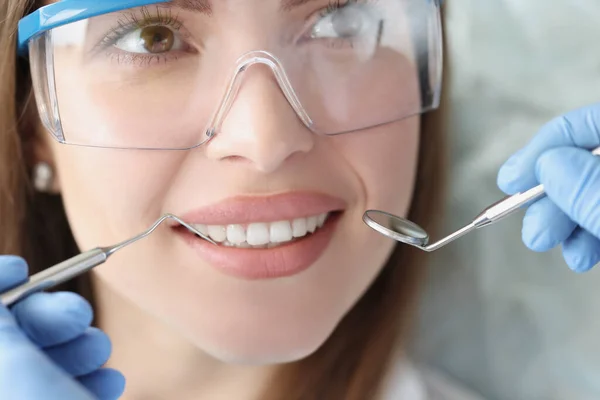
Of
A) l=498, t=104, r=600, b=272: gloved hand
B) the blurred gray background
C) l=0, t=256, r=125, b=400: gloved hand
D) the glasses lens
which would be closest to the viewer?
l=0, t=256, r=125, b=400: gloved hand

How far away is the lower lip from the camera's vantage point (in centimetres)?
77

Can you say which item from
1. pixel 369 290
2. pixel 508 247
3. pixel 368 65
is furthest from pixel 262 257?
pixel 508 247

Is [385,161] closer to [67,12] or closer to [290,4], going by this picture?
[290,4]

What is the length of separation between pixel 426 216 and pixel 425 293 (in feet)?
0.91

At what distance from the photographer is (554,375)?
1.24m

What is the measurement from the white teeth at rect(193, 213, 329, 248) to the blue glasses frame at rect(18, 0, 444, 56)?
10.7 inches

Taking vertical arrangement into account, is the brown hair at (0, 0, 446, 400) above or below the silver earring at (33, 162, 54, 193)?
below

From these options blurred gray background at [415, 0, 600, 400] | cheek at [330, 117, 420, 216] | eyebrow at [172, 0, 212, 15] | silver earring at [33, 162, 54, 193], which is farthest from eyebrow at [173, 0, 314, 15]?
blurred gray background at [415, 0, 600, 400]

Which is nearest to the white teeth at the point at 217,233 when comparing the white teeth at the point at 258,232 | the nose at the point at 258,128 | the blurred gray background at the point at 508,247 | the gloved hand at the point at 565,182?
the white teeth at the point at 258,232

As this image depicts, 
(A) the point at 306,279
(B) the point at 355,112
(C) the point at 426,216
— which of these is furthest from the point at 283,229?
(C) the point at 426,216

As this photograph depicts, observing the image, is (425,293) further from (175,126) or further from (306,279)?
(175,126)

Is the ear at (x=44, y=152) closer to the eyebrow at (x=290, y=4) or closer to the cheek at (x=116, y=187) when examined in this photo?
the cheek at (x=116, y=187)

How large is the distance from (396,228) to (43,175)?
1.67 feet

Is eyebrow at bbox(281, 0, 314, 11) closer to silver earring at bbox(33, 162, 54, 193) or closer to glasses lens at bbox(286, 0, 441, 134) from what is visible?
glasses lens at bbox(286, 0, 441, 134)
